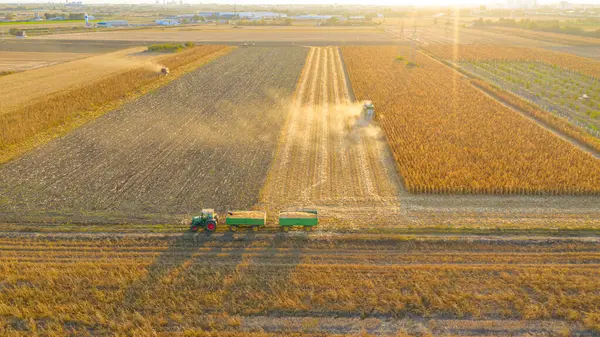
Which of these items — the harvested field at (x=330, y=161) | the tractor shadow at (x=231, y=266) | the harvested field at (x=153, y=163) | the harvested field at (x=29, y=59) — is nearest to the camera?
the tractor shadow at (x=231, y=266)

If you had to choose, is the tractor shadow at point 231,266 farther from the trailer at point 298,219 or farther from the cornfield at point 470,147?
the cornfield at point 470,147

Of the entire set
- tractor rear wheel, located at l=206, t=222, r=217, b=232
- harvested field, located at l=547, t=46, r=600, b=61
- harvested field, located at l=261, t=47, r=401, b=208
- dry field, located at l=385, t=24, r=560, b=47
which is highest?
dry field, located at l=385, t=24, r=560, b=47

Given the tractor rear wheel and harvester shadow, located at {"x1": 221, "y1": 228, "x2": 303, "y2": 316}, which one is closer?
harvester shadow, located at {"x1": 221, "y1": 228, "x2": 303, "y2": 316}

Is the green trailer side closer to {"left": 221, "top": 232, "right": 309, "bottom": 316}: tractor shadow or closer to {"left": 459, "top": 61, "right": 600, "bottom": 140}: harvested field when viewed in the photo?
{"left": 221, "top": 232, "right": 309, "bottom": 316}: tractor shadow

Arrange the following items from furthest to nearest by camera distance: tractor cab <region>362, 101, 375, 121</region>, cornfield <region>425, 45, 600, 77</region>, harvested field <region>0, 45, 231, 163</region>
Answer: cornfield <region>425, 45, 600, 77</region> → tractor cab <region>362, 101, 375, 121</region> → harvested field <region>0, 45, 231, 163</region>

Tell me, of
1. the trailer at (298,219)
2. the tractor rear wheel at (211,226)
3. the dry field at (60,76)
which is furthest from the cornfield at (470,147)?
the dry field at (60,76)

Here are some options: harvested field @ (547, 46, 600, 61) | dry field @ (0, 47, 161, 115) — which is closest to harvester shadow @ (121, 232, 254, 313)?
dry field @ (0, 47, 161, 115)
